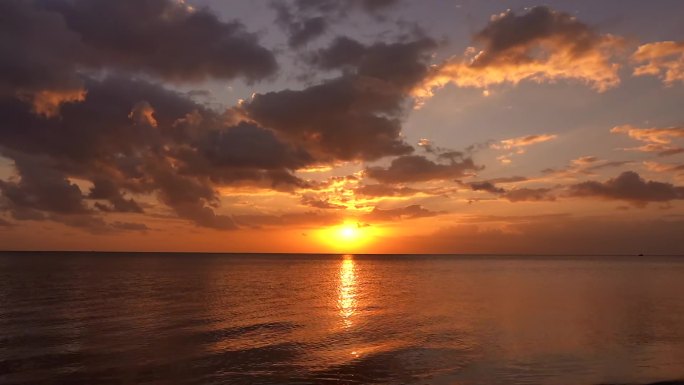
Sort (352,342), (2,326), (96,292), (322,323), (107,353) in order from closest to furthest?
(107,353)
(352,342)
(2,326)
(322,323)
(96,292)

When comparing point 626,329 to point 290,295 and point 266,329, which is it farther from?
point 290,295

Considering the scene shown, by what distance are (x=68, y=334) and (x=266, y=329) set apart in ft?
49.5

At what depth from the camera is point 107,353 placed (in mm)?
30781

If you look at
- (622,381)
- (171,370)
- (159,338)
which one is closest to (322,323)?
(159,338)

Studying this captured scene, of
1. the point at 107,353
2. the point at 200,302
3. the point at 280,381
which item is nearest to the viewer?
the point at 280,381

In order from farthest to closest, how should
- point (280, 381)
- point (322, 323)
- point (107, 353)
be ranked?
1. point (322, 323)
2. point (107, 353)
3. point (280, 381)

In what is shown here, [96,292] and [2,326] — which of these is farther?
[96,292]

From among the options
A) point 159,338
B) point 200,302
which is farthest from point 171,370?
point 200,302

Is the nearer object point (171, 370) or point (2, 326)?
point (171, 370)

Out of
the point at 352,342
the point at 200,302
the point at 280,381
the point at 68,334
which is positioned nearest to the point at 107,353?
the point at 68,334

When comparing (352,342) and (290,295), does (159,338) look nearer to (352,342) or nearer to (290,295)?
(352,342)

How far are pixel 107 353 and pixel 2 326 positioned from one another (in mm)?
17048

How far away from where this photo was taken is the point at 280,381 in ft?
83.0

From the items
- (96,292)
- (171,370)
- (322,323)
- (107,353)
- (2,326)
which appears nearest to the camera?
(171,370)
